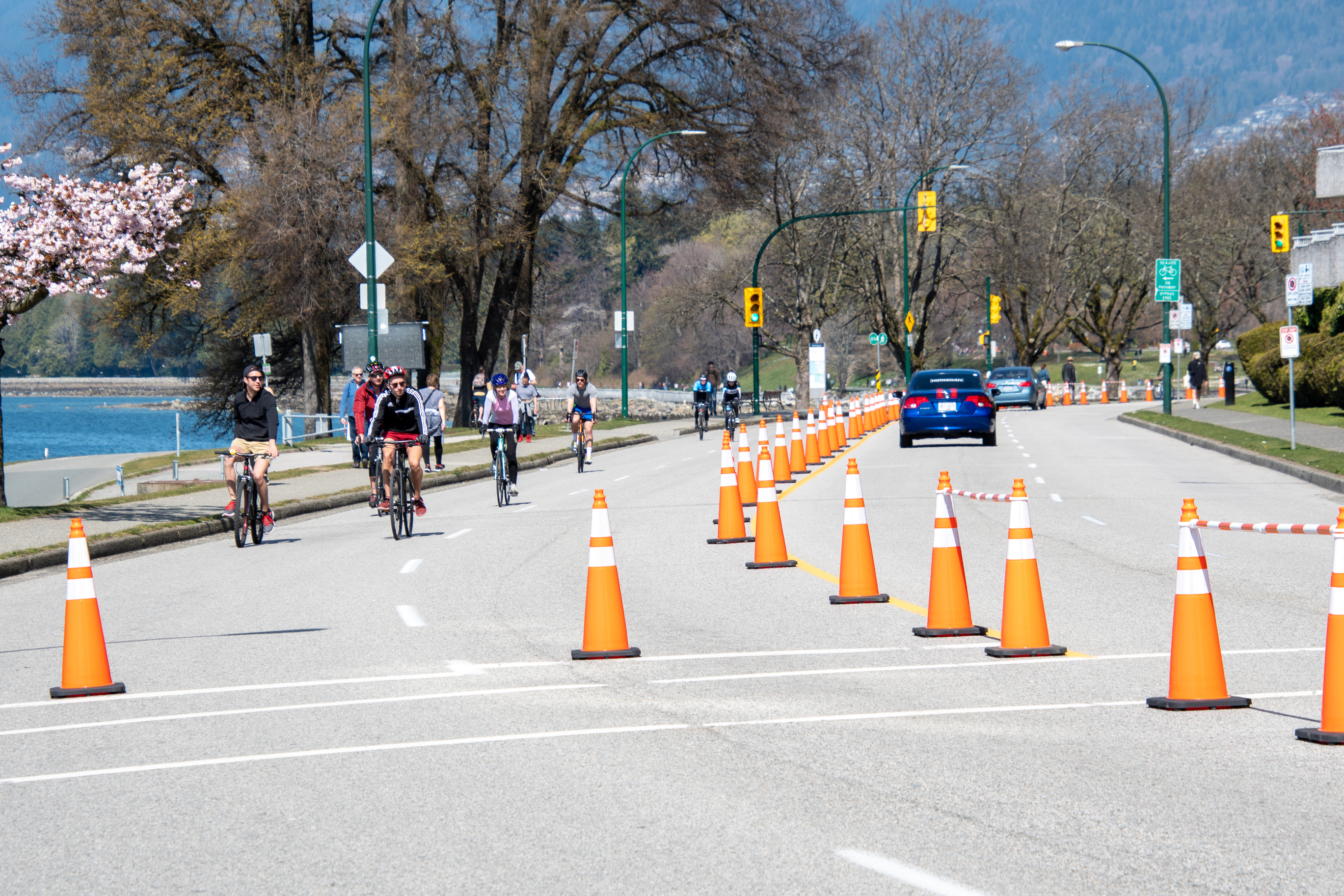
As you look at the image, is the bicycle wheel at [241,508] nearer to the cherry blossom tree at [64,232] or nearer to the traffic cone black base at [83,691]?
the cherry blossom tree at [64,232]

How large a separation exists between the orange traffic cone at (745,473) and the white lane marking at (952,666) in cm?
932

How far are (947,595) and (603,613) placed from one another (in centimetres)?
224

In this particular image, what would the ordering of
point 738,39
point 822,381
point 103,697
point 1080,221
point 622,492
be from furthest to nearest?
1. point 1080,221
2. point 822,381
3. point 738,39
4. point 622,492
5. point 103,697

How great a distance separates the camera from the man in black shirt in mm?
17438

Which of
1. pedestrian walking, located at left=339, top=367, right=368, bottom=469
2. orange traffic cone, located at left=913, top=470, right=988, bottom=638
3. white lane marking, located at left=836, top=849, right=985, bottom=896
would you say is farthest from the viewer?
pedestrian walking, located at left=339, top=367, right=368, bottom=469

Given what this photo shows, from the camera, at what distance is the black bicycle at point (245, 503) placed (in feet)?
57.3

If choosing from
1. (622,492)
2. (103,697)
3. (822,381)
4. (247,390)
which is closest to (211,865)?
(103,697)

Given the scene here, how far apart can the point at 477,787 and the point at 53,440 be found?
311 ft

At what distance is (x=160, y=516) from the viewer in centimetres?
2014

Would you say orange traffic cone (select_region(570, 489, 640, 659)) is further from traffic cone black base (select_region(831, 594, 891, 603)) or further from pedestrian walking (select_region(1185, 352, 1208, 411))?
pedestrian walking (select_region(1185, 352, 1208, 411))

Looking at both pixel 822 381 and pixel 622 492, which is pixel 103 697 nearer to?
pixel 622 492

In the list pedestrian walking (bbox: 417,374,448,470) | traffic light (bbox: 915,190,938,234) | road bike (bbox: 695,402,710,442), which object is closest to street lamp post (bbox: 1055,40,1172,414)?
traffic light (bbox: 915,190,938,234)

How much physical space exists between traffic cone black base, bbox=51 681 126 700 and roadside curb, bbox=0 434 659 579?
735 centimetres

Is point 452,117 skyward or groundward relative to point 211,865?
skyward
